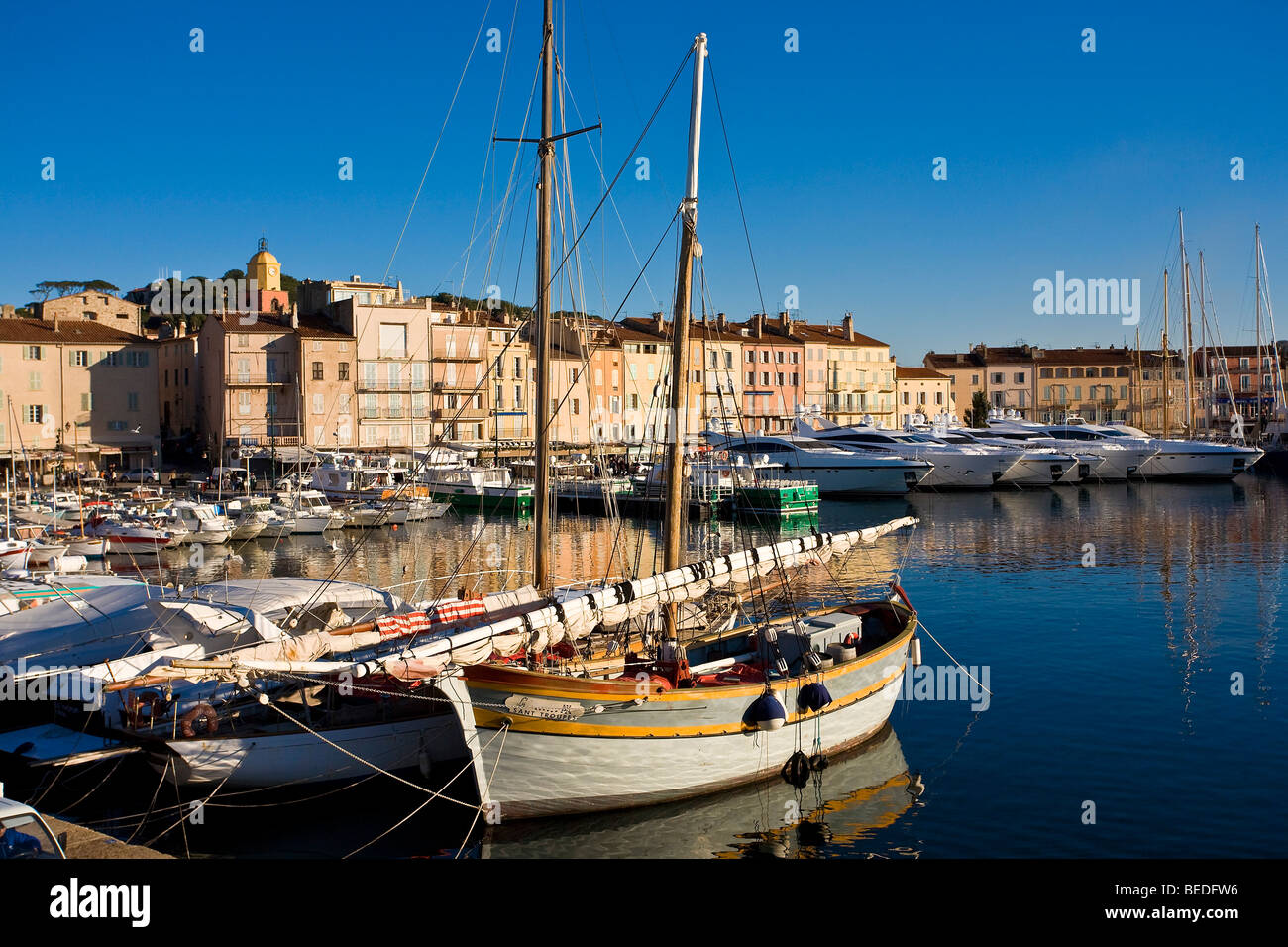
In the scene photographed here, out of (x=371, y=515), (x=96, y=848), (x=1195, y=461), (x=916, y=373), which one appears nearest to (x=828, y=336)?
(x=916, y=373)

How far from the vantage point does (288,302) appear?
93000 mm

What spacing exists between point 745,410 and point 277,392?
4900 cm

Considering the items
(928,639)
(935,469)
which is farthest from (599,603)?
(935,469)

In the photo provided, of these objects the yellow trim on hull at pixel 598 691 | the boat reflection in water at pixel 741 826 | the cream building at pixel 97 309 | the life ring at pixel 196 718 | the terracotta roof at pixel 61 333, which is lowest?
the boat reflection in water at pixel 741 826

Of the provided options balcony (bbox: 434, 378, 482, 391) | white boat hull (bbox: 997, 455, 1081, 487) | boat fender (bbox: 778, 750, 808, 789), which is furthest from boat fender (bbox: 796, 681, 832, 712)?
balcony (bbox: 434, 378, 482, 391)

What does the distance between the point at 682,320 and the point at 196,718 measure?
1068 cm

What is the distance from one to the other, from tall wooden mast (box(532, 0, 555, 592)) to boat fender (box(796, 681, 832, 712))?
18.9 feet

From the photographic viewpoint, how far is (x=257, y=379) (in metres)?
78.3

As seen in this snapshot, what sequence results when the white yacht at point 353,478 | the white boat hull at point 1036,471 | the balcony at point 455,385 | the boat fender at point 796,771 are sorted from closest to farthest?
the boat fender at point 796,771 < the white yacht at point 353,478 < the white boat hull at point 1036,471 < the balcony at point 455,385

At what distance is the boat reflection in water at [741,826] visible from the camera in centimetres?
1541

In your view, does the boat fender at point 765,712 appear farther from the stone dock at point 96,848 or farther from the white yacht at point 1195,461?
the white yacht at point 1195,461

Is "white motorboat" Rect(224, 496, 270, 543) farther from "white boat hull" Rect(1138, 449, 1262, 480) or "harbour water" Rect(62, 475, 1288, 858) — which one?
"white boat hull" Rect(1138, 449, 1262, 480)

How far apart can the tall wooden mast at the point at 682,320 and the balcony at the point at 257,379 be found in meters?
64.2

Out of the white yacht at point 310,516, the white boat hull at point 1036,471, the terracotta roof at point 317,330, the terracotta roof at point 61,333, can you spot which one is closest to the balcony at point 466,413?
the terracotta roof at point 317,330
